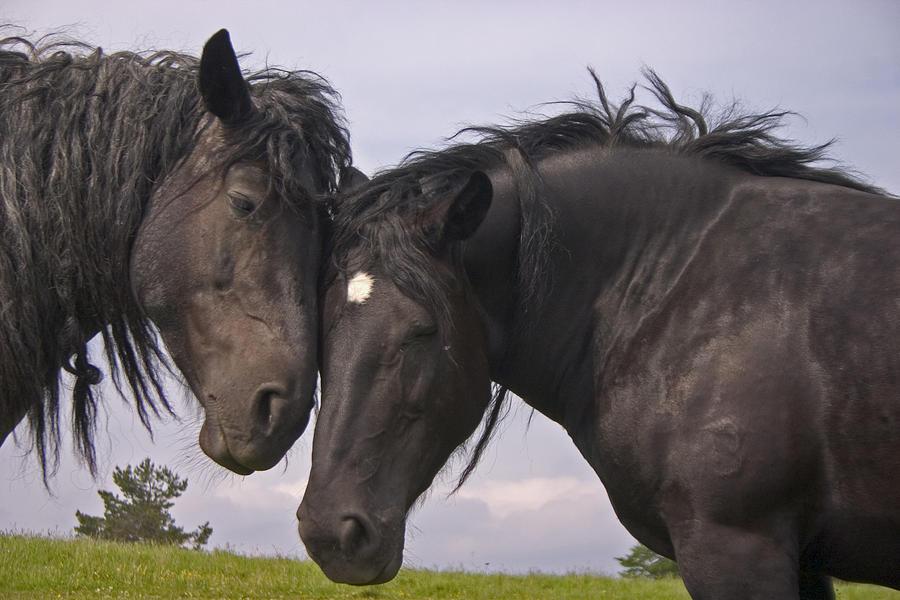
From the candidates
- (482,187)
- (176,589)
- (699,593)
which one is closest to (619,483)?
(699,593)

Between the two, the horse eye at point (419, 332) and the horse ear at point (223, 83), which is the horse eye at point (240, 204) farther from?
the horse eye at point (419, 332)

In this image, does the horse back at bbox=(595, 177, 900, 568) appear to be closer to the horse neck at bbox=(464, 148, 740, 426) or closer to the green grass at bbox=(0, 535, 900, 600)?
the horse neck at bbox=(464, 148, 740, 426)

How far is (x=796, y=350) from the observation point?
4.07 m

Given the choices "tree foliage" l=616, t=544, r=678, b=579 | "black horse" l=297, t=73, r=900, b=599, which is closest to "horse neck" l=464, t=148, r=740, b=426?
"black horse" l=297, t=73, r=900, b=599

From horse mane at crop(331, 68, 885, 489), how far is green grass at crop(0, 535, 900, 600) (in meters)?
5.90

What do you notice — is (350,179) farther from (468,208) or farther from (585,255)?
(585,255)

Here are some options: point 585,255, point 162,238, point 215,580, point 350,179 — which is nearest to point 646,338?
point 585,255

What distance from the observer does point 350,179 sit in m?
5.21

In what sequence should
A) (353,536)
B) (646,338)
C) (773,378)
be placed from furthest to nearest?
(646,338), (353,536), (773,378)

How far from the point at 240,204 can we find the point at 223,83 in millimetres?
613

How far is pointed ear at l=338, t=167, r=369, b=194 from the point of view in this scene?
5.14 m

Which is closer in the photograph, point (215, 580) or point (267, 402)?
point (267, 402)

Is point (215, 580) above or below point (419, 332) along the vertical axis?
below

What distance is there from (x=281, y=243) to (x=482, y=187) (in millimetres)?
963
